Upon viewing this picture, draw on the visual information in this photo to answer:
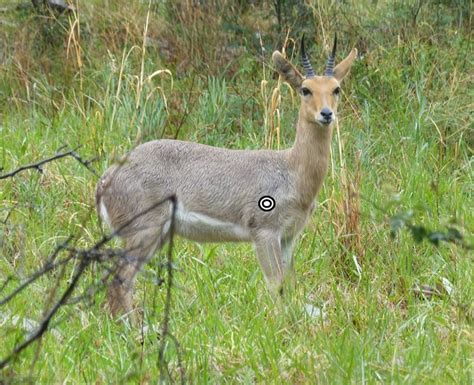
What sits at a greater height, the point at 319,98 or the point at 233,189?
the point at 319,98

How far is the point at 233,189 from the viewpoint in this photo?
6.12m

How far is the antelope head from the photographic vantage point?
5.85m

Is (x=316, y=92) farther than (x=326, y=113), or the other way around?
(x=316, y=92)

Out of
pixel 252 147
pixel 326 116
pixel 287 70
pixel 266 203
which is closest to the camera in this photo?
pixel 326 116

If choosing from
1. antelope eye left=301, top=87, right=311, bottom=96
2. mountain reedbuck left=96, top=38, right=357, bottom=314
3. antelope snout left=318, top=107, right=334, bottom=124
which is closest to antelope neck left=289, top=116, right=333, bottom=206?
mountain reedbuck left=96, top=38, right=357, bottom=314

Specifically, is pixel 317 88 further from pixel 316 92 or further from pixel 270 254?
pixel 270 254

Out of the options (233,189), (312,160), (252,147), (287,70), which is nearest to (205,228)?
(233,189)

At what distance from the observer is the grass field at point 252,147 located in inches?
174

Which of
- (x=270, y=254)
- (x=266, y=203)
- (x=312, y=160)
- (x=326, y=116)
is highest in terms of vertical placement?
(x=326, y=116)

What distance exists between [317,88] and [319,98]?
0.07 m

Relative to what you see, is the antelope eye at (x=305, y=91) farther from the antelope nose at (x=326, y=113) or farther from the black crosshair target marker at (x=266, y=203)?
the black crosshair target marker at (x=266, y=203)

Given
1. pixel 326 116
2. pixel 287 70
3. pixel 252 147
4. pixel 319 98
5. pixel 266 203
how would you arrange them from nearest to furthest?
1. pixel 326 116
2. pixel 319 98
3. pixel 266 203
4. pixel 287 70
5. pixel 252 147

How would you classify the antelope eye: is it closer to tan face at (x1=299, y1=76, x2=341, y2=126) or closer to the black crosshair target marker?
tan face at (x1=299, y1=76, x2=341, y2=126)

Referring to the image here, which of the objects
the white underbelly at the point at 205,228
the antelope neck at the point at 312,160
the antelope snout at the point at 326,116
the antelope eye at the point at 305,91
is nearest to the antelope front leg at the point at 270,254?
the white underbelly at the point at 205,228
